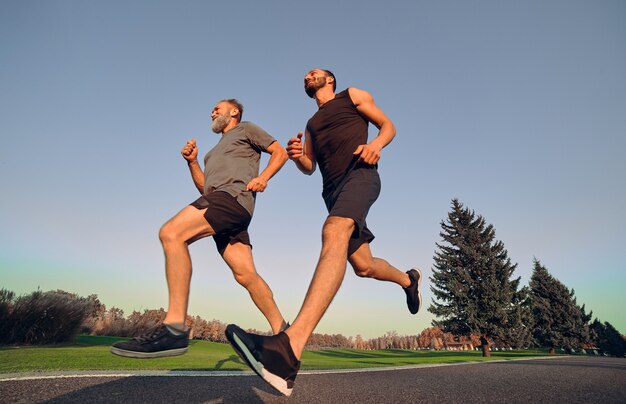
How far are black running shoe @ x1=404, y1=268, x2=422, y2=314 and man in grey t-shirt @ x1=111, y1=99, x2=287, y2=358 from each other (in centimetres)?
157

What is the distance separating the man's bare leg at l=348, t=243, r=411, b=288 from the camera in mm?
3083

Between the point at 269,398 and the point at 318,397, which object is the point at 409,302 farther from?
the point at 269,398

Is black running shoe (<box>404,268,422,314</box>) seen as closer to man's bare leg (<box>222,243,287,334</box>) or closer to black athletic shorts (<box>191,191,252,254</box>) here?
man's bare leg (<box>222,243,287,334</box>)

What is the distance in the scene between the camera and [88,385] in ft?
8.41

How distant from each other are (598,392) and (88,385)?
441 centimetres

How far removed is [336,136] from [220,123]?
1.61m

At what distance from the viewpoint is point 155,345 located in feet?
7.00

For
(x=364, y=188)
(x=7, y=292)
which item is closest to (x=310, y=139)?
(x=364, y=188)

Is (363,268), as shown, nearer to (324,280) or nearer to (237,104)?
(324,280)

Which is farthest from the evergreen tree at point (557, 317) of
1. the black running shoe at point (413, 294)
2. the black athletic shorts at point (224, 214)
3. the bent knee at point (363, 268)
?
the black athletic shorts at point (224, 214)

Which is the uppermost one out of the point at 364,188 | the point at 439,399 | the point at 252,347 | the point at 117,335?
the point at 364,188

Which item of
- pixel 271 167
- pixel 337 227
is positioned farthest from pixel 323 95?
pixel 337 227

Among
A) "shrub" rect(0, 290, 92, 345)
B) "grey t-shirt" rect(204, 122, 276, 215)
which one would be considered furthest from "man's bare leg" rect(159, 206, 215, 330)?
"shrub" rect(0, 290, 92, 345)

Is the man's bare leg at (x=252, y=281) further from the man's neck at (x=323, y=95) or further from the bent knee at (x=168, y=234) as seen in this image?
the man's neck at (x=323, y=95)
